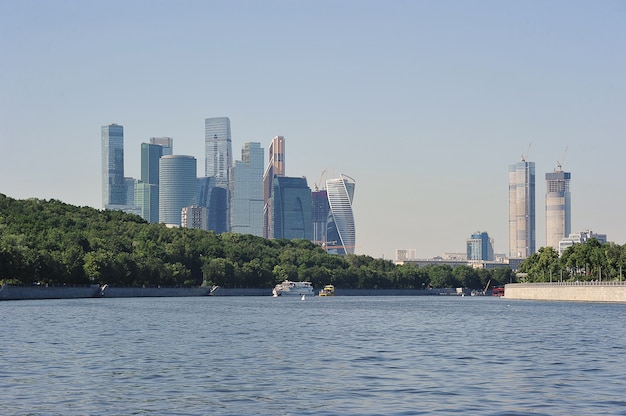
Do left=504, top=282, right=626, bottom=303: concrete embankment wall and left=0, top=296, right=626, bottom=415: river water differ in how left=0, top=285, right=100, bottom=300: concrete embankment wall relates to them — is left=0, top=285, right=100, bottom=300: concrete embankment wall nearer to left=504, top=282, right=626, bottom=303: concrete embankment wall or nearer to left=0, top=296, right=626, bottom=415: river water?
left=0, top=296, right=626, bottom=415: river water

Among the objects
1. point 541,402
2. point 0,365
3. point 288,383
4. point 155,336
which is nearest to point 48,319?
point 155,336

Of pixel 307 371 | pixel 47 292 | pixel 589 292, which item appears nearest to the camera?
pixel 307 371

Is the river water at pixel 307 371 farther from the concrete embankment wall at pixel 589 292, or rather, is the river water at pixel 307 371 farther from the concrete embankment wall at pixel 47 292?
the concrete embankment wall at pixel 589 292

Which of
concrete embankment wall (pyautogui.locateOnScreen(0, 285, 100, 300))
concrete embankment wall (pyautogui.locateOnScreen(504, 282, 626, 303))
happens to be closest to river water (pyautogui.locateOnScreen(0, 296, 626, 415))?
concrete embankment wall (pyautogui.locateOnScreen(0, 285, 100, 300))

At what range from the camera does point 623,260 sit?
188 m

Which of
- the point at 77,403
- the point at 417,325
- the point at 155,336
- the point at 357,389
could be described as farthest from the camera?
the point at 417,325

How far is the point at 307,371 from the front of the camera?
4872 cm

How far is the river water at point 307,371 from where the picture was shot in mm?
37312

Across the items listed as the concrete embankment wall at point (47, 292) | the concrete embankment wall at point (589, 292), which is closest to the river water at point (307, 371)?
the concrete embankment wall at point (47, 292)

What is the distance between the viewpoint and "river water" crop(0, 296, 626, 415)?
37.3 m

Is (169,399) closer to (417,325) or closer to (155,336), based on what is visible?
(155,336)

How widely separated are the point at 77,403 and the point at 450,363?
21.5m

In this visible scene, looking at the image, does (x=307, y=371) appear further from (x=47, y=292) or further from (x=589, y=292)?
(x=589, y=292)

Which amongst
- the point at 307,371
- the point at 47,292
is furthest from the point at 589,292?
the point at 307,371
